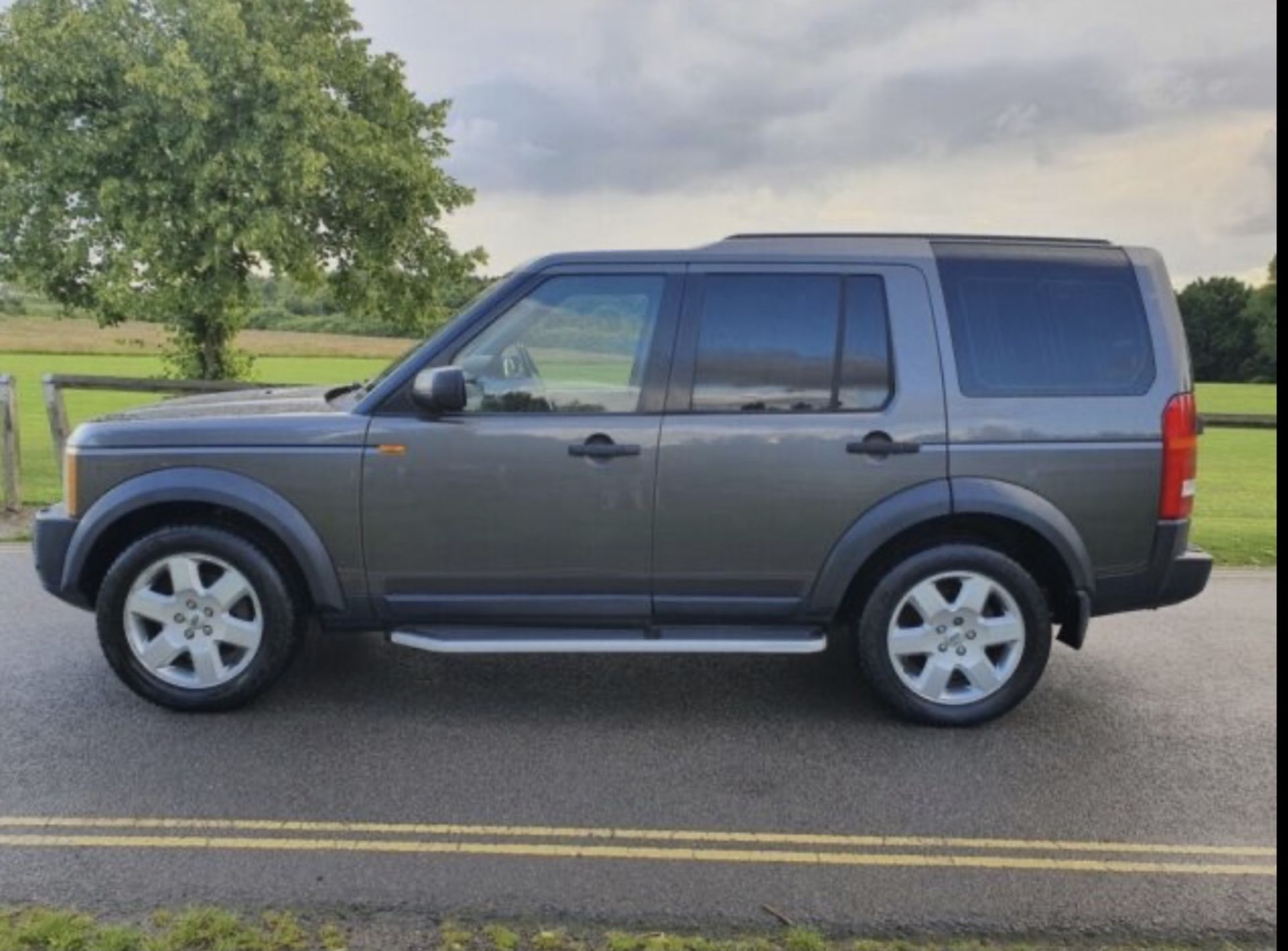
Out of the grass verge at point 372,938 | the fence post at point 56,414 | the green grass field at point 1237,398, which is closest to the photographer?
the grass verge at point 372,938

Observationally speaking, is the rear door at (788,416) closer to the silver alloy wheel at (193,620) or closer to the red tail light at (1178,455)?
the red tail light at (1178,455)

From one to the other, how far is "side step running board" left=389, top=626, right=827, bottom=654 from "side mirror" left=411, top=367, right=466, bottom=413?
3.16ft

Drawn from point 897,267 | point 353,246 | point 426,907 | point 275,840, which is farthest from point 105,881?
point 353,246

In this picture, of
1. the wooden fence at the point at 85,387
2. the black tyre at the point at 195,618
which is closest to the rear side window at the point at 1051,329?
the black tyre at the point at 195,618

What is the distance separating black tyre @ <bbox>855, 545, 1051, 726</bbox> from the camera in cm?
434

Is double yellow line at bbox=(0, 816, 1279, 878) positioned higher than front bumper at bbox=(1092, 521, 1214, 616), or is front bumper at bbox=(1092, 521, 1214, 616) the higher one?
front bumper at bbox=(1092, 521, 1214, 616)

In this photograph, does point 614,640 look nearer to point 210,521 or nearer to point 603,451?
point 603,451

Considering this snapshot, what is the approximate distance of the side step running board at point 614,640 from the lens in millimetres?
4285

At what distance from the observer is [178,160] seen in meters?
18.2

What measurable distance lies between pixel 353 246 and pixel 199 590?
1746cm

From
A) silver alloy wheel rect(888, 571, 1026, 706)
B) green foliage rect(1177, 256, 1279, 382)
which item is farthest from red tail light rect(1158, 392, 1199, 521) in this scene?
green foliage rect(1177, 256, 1279, 382)

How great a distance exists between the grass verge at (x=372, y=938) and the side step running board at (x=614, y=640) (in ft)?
4.89

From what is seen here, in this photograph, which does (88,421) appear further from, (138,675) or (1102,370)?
(1102,370)

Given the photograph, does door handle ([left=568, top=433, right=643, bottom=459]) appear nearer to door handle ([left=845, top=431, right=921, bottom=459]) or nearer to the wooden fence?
door handle ([left=845, top=431, right=921, bottom=459])
